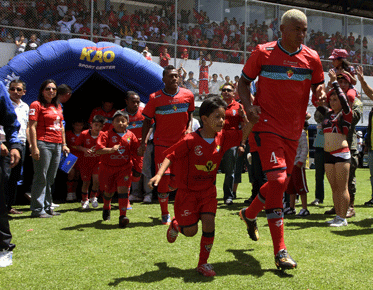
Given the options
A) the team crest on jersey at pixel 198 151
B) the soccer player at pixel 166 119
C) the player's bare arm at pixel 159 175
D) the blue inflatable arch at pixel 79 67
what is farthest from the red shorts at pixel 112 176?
the blue inflatable arch at pixel 79 67

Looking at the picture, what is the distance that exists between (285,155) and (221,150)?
0.58 m

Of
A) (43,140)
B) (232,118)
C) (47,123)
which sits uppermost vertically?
(232,118)

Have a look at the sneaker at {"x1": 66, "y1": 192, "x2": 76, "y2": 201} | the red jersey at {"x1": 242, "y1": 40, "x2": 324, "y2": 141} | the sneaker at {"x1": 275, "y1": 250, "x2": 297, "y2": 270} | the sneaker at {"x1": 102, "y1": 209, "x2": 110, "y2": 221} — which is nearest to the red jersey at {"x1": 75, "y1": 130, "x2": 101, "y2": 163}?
the sneaker at {"x1": 66, "y1": 192, "x2": 76, "y2": 201}

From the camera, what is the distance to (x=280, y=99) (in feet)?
12.1

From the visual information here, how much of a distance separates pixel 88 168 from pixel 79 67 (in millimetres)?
2006

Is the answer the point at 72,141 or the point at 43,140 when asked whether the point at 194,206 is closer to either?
the point at 43,140

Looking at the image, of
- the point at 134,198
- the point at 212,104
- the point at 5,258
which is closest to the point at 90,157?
the point at 134,198

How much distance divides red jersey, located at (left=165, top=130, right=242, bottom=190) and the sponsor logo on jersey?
4879 millimetres

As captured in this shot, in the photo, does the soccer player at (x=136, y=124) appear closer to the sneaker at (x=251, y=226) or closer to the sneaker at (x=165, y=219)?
the sneaker at (x=165, y=219)

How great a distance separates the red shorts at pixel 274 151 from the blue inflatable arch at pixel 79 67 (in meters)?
5.02

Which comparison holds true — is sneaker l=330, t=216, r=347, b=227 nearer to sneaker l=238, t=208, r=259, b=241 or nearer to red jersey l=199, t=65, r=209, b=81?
sneaker l=238, t=208, r=259, b=241

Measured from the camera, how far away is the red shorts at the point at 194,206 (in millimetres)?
3699

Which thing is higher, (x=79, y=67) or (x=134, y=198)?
(x=79, y=67)

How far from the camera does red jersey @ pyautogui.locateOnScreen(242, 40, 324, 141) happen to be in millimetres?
3691
